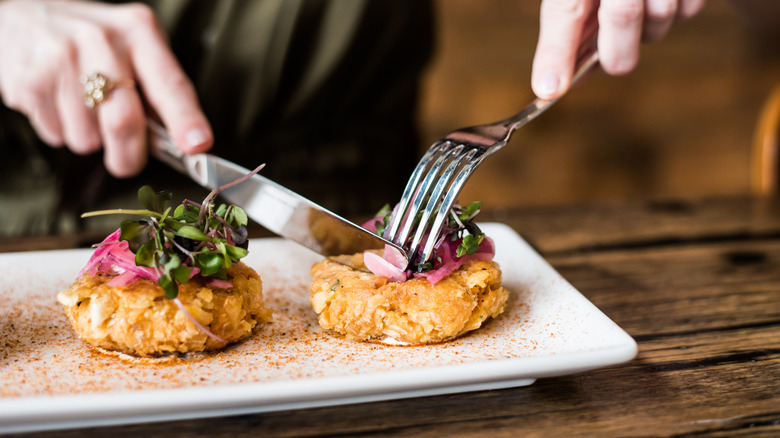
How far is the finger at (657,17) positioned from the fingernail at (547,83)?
1.22 ft

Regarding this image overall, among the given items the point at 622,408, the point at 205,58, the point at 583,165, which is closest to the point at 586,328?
the point at 622,408

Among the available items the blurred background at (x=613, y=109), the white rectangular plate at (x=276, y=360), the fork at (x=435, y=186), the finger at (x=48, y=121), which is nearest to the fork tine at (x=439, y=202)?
the fork at (x=435, y=186)

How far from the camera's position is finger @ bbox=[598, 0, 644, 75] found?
5.58ft

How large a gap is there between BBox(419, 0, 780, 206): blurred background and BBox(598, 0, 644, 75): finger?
331 cm

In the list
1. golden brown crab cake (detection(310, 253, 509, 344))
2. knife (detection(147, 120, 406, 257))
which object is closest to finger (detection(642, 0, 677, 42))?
golden brown crab cake (detection(310, 253, 509, 344))

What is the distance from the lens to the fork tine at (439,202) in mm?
1444

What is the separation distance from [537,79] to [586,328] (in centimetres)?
69

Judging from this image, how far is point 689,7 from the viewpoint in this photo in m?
1.97

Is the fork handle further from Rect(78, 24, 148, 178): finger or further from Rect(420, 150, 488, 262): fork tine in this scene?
Rect(78, 24, 148, 178): finger

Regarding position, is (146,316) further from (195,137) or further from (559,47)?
(559,47)

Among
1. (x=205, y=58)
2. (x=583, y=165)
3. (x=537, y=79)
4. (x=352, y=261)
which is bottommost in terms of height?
(x=583, y=165)

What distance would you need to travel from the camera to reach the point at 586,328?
135 cm

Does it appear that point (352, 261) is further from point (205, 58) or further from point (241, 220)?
point (205, 58)

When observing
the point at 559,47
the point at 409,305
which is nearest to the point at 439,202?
the point at 409,305
